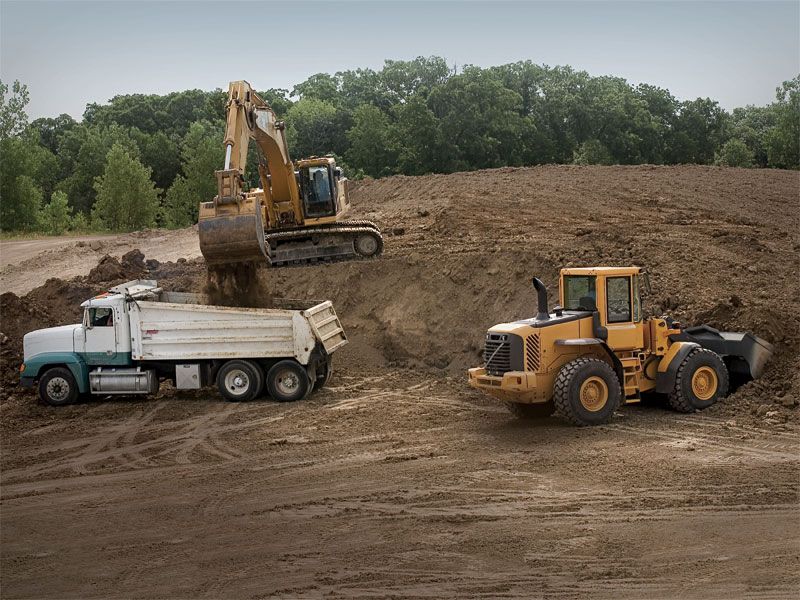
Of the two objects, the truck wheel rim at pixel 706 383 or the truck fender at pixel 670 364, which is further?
the truck wheel rim at pixel 706 383

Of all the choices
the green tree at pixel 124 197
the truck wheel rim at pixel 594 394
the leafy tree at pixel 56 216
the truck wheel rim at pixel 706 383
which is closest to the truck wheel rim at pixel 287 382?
the truck wheel rim at pixel 594 394

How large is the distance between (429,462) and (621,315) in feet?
13.5

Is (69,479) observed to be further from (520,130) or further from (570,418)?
(520,130)

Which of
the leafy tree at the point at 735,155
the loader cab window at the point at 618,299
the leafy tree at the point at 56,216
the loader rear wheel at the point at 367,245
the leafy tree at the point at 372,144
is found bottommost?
the loader cab window at the point at 618,299

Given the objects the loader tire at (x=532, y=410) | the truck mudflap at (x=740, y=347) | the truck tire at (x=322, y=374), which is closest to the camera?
the loader tire at (x=532, y=410)

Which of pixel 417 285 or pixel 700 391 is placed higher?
pixel 417 285

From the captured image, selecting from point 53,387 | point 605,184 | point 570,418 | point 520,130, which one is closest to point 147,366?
point 53,387

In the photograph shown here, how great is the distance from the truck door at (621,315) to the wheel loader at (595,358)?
0.6 inches

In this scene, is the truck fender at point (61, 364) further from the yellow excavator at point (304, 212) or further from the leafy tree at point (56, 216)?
the leafy tree at point (56, 216)

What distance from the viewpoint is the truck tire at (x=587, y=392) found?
51.2 feet

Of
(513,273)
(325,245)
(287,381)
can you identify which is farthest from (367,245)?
(287,381)

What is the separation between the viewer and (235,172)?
19.1 metres

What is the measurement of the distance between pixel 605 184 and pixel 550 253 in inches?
512

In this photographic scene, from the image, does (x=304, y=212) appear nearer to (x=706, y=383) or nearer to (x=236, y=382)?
(x=236, y=382)
